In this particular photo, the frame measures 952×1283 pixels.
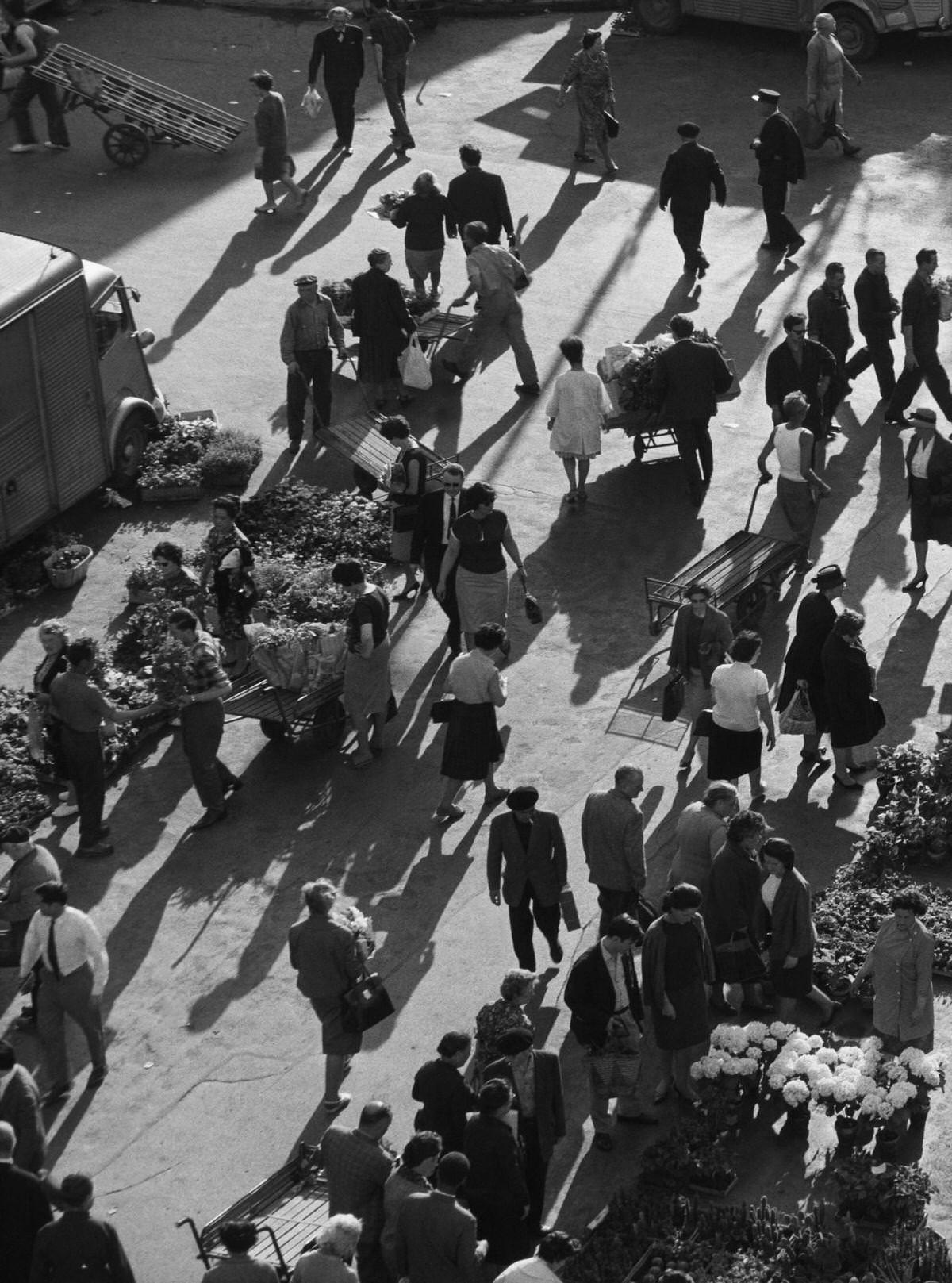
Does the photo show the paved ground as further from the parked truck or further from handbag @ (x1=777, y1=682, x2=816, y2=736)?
the parked truck

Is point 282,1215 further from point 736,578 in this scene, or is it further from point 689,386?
point 689,386

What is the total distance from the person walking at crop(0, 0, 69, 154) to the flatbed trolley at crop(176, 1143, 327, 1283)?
740 inches

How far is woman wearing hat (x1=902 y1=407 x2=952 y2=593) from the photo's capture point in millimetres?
16453

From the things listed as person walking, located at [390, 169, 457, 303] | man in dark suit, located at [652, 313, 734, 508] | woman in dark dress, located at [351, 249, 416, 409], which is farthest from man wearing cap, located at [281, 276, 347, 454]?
man in dark suit, located at [652, 313, 734, 508]

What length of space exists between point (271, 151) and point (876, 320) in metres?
8.29

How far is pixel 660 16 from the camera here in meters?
29.7

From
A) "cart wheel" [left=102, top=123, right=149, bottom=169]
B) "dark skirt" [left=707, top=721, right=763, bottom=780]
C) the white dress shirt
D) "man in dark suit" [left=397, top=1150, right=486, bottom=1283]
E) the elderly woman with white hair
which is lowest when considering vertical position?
"cart wheel" [left=102, top=123, right=149, bottom=169]

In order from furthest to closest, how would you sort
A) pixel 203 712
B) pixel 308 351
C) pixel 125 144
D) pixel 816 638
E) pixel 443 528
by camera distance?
pixel 125 144
pixel 308 351
pixel 443 528
pixel 816 638
pixel 203 712

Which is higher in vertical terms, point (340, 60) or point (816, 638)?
point (340, 60)

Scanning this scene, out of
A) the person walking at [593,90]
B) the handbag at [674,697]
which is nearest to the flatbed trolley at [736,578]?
the handbag at [674,697]

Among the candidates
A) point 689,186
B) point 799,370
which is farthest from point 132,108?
point 799,370

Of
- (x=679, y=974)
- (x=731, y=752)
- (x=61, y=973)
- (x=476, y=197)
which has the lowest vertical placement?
(x=731, y=752)

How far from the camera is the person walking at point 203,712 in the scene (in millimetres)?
14195

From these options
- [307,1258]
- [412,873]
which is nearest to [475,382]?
[412,873]
